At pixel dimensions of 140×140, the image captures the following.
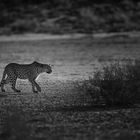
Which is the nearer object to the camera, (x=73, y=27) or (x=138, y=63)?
(x=138, y=63)

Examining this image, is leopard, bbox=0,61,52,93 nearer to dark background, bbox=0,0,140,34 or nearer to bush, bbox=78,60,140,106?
bush, bbox=78,60,140,106

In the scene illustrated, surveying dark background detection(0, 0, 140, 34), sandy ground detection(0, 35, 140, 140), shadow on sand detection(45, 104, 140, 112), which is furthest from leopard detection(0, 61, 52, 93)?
dark background detection(0, 0, 140, 34)

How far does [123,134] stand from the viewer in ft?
30.5

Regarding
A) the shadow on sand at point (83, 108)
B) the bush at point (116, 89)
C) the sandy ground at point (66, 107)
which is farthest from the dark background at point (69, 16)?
the shadow on sand at point (83, 108)

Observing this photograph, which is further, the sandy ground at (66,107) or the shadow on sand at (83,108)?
the shadow on sand at (83,108)

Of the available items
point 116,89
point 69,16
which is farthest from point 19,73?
point 69,16

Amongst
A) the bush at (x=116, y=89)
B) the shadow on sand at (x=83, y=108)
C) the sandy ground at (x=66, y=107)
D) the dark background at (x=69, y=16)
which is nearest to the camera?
the sandy ground at (x=66, y=107)

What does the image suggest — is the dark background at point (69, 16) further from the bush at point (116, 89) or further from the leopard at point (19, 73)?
the bush at point (116, 89)

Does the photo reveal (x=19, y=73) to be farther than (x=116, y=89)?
Yes

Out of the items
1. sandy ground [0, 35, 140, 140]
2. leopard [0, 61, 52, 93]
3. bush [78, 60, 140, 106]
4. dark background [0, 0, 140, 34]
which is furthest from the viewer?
dark background [0, 0, 140, 34]

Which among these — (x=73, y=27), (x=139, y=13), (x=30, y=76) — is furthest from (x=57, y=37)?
(x=30, y=76)

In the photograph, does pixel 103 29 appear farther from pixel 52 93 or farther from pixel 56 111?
pixel 56 111

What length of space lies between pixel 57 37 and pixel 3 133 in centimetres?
3252

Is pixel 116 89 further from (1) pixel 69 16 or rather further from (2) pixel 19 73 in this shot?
(1) pixel 69 16
